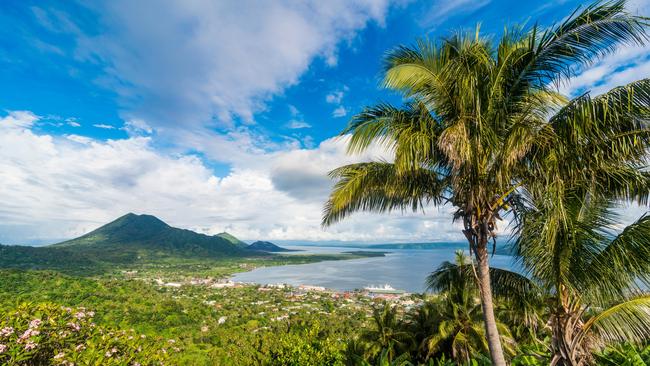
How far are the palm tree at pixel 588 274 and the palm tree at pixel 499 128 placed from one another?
0.56 metres

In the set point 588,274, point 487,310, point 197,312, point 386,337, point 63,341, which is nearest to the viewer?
point 63,341

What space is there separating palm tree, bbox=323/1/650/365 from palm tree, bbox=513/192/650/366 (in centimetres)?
56

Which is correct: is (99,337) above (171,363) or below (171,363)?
above

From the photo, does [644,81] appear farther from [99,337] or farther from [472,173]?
[99,337]

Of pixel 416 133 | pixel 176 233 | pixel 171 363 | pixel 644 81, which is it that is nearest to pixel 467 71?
pixel 416 133

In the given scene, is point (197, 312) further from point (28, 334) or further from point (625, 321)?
point (625, 321)

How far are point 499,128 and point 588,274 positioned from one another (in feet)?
9.59

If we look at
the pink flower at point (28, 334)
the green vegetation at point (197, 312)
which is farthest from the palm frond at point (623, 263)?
the green vegetation at point (197, 312)

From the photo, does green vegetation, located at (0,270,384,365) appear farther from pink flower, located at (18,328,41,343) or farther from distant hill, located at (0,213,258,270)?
distant hill, located at (0,213,258,270)

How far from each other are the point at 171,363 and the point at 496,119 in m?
7.18

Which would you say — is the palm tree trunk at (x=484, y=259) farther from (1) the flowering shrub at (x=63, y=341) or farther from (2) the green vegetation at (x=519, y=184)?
(1) the flowering shrub at (x=63, y=341)

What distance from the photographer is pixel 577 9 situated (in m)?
4.41

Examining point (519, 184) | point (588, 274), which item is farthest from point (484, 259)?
point (588, 274)

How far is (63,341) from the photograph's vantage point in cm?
496
